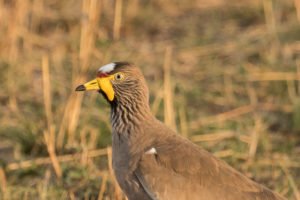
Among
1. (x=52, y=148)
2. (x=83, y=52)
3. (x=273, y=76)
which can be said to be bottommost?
(x=52, y=148)

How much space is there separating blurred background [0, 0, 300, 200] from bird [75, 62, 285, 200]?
605 millimetres

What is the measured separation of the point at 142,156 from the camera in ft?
11.3

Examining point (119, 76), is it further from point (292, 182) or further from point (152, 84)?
point (152, 84)

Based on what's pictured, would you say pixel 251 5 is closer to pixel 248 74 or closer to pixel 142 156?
pixel 248 74

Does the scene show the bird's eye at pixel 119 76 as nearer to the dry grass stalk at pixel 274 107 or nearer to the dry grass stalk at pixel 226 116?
the dry grass stalk at pixel 226 116

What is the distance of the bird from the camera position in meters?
3.38

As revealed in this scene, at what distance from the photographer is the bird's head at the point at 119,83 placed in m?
3.70

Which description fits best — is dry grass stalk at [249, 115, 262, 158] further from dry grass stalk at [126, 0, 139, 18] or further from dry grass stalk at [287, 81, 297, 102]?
dry grass stalk at [126, 0, 139, 18]

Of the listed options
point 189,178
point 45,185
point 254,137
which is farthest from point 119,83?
Result: point 254,137

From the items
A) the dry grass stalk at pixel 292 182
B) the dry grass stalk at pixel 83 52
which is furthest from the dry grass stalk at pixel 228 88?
the dry grass stalk at pixel 83 52

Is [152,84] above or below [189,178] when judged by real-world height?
above

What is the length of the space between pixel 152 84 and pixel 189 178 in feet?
10.5

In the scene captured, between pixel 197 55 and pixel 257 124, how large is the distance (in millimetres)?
2227

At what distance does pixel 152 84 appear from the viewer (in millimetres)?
6578
